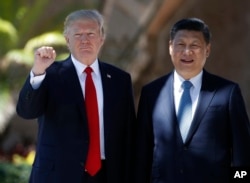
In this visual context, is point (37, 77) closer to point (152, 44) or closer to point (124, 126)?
point (124, 126)

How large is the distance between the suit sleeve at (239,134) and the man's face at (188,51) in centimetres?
29

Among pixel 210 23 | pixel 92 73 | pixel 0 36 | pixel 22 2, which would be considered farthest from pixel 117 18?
A: pixel 92 73

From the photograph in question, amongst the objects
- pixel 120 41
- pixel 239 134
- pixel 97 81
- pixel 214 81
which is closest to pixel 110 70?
pixel 97 81

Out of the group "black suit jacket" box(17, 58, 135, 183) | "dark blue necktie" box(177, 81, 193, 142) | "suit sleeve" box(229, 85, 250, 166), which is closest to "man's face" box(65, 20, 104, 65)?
"black suit jacket" box(17, 58, 135, 183)

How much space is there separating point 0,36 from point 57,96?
7131mm

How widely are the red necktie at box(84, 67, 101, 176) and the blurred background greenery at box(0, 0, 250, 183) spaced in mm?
3062

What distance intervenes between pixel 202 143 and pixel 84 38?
95cm

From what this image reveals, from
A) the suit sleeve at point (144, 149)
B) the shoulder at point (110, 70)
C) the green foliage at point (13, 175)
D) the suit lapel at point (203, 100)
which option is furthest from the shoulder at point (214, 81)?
the green foliage at point (13, 175)

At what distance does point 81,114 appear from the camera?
191 inches

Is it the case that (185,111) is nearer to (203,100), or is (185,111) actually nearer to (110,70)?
(203,100)

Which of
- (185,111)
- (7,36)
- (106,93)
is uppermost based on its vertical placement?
(7,36)

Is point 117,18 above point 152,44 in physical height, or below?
above

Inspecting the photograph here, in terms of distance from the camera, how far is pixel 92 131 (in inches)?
192

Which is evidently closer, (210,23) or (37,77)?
(37,77)
